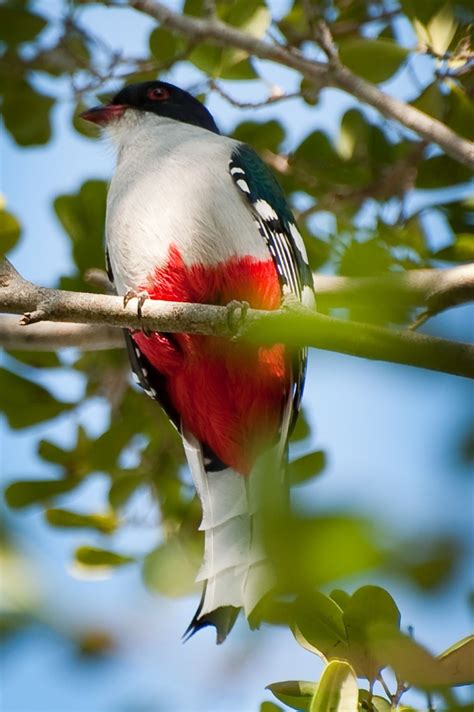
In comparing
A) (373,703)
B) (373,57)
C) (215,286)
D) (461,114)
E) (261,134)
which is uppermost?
(261,134)

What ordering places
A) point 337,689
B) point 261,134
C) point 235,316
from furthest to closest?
point 261,134 < point 235,316 < point 337,689

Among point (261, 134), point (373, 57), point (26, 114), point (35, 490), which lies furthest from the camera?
point (26, 114)

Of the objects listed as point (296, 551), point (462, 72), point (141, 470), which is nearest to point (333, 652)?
point (296, 551)

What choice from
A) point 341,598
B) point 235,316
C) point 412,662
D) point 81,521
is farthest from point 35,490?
point 412,662

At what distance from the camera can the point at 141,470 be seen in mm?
3719

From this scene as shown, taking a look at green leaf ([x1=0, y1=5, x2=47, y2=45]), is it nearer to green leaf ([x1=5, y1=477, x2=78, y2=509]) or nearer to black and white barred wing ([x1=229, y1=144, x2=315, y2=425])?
black and white barred wing ([x1=229, y1=144, x2=315, y2=425])

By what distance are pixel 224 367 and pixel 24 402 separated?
914 mm

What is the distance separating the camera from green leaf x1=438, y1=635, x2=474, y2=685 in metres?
1.09

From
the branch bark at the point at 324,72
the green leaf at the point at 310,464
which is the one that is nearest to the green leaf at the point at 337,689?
the green leaf at the point at 310,464

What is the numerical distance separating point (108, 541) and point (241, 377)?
2.93ft

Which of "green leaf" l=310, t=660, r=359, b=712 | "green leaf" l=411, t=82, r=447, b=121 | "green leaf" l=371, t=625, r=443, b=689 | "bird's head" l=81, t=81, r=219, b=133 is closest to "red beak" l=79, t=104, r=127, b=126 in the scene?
"bird's head" l=81, t=81, r=219, b=133

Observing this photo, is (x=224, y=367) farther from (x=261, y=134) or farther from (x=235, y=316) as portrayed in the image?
(x=261, y=134)

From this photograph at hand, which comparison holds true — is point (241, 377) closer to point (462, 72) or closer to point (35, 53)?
point (462, 72)

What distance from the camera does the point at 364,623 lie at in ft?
5.48
